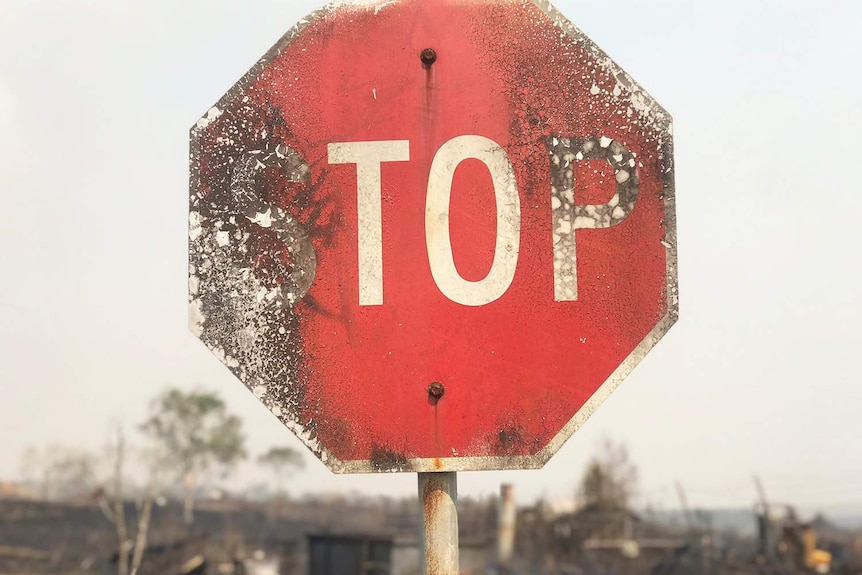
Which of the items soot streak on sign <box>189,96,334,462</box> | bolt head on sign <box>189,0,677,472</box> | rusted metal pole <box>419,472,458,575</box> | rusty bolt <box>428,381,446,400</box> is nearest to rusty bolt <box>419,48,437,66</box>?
bolt head on sign <box>189,0,677,472</box>

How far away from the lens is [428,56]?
153 cm

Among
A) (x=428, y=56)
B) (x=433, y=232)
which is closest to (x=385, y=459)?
(x=433, y=232)

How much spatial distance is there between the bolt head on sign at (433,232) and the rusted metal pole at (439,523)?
3 cm

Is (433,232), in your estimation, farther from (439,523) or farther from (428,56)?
(439,523)

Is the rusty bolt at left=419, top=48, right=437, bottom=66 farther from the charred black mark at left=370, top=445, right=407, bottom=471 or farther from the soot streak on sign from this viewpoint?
the charred black mark at left=370, top=445, right=407, bottom=471

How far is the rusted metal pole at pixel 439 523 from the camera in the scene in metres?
1.43

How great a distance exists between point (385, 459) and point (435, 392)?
0.12 metres

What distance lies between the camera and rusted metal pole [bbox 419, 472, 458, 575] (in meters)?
1.43

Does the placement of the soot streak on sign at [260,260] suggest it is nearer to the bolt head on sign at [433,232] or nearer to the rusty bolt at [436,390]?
the bolt head on sign at [433,232]

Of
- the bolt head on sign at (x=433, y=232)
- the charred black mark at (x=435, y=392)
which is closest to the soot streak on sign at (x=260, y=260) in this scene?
the bolt head on sign at (x=433, y=232)
